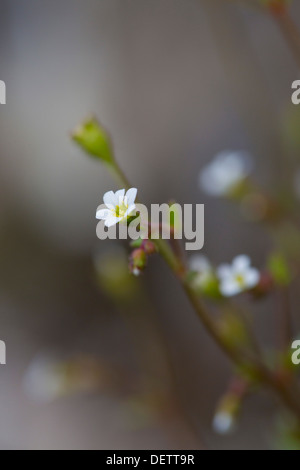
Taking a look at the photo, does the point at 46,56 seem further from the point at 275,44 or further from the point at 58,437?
the point at 58,437

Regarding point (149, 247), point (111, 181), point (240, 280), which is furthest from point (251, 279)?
point (111, 181)

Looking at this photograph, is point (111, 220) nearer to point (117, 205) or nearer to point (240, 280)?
point (117, 205)

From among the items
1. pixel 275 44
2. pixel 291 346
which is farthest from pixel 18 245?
pixel 291 346

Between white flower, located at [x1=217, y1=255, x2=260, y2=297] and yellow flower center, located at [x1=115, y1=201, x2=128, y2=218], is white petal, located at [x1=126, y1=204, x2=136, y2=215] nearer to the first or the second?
yellow flower center, located at [x1=115, y1=201, x2=128, y2=218]

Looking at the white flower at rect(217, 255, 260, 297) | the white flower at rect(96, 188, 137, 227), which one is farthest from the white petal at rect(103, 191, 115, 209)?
the white flower at rect(217, 255, 260, 297)

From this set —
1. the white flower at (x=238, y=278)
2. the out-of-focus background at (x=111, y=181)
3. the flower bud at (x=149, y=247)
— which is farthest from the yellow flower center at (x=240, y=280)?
the out-of-focus background at (x=111, y=181)

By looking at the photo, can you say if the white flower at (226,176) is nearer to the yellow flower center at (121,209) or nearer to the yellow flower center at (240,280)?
the yellow flower center at (240,280)
